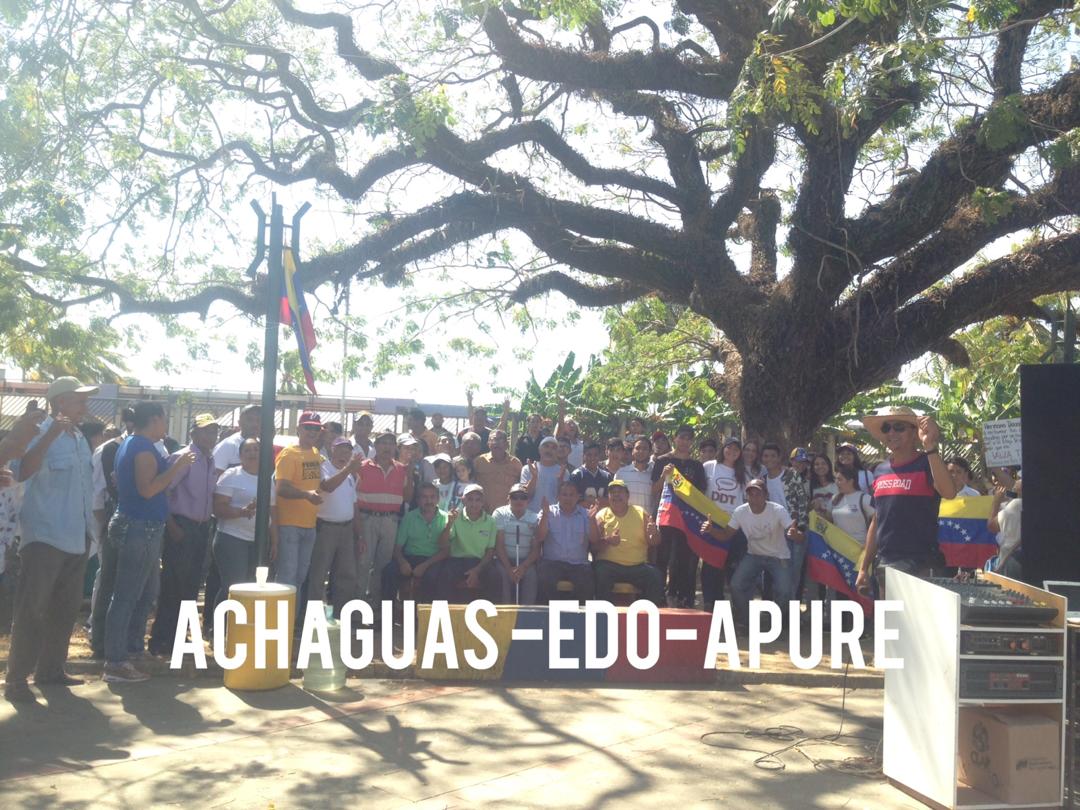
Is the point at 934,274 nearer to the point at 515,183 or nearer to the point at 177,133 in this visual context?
the point at 515,183

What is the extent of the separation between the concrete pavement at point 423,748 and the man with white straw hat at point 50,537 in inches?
14.7

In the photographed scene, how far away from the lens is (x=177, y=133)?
549 inches

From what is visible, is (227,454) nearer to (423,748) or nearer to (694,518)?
(423,748)

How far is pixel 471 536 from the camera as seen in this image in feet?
33.4

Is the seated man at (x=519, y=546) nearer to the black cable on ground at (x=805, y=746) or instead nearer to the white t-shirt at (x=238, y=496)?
the white t-shirt at (x=238, y=496)

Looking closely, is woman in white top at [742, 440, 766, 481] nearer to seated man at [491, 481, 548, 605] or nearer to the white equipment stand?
seated man at [491, 481, 548, 605]

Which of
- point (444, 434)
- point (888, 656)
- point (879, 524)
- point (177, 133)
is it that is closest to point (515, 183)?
point (444, 434)

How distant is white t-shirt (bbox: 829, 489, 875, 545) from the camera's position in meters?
10.8

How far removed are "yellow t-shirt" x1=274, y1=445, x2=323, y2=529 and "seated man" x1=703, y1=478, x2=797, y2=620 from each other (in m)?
4.38

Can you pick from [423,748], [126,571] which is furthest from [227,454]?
[423,748]

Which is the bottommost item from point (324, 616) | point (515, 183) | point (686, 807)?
point (686, 807)

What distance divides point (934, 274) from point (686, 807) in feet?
28.7

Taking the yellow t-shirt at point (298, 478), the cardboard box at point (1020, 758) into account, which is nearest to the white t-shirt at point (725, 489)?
the yellow t-shirt at point (298, 478)

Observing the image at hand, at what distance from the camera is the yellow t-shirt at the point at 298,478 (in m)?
8.93
